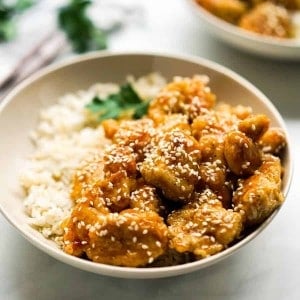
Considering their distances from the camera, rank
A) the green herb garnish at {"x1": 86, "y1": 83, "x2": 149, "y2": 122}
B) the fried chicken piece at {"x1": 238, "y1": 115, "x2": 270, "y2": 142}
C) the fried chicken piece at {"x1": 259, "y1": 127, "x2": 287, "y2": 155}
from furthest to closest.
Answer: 1. the green herb garnish at {"x1": 86, "y1": 83, "x2": 149, "y2": 122}
2. the fried chicken piece at {"x1": 259, "y1": 127, "x2": 287, "y2": 155}
3. the fried chicken piece at {"x1": 238, "y1": 115, "x2": 270, "y2": 142}

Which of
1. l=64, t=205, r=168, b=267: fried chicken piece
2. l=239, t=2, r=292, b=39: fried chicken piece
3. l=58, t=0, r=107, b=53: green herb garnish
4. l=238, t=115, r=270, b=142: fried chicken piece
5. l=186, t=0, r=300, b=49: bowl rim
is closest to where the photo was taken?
l=64, t=205, r=168, b=267: fried chicken piece

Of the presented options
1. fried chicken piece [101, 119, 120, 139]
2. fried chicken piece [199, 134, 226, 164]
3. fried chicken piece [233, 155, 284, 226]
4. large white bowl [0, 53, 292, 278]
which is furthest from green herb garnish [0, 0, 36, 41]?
fried chicken piece [233, 155, 284, 226]

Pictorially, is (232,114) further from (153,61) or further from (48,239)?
(48,239)


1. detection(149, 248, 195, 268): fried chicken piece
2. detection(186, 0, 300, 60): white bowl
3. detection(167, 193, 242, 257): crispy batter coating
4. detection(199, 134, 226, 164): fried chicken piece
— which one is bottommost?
detection(149, 248, 195, 268): fried chicken piece

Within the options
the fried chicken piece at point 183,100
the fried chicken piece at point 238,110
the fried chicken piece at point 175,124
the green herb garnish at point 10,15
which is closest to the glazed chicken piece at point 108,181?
the fried chicken piece at point 175,124

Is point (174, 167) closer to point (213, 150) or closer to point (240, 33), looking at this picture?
point (213, 150)

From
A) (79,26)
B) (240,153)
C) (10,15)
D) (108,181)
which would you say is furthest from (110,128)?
(10,15)

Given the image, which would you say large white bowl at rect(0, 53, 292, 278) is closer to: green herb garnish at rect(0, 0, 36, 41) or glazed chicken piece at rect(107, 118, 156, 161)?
glazed chicken piece at rect(107, 118, 156, 161)
